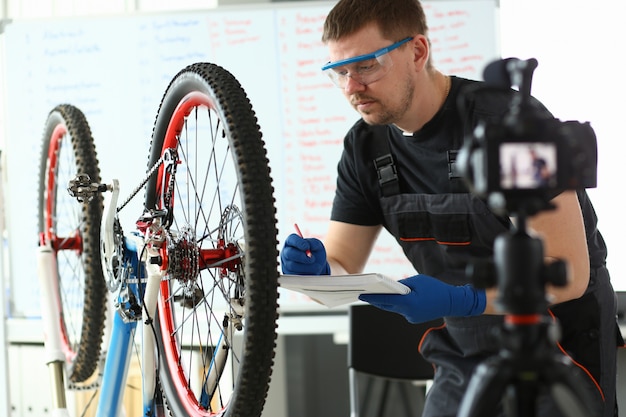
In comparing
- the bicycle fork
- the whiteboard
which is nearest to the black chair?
the whiteboard

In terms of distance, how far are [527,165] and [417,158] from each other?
0.97 m

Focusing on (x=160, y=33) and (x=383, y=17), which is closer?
(x=383, y=17)

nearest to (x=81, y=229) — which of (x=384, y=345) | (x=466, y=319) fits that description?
(x=466, y=319)

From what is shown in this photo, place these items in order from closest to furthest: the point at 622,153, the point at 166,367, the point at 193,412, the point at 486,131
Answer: the point at 486,131
the point at 193,412
the point at 166,367
the point at 622,153

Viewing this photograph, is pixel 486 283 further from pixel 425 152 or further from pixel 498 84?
pixel 425 152

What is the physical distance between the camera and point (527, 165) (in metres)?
0.65

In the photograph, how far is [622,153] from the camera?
2.79 metres

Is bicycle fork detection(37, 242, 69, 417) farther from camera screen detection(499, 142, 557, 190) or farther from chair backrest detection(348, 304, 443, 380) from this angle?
camera screen detection(499, 142, 557, 190)

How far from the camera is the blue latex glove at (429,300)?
126cm

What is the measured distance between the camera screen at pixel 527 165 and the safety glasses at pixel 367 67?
84 centimetres

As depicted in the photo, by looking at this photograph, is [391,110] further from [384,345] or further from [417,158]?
[384,345]

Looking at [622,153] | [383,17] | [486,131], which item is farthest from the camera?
[622,153]

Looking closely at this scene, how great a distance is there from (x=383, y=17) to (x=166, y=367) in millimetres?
708

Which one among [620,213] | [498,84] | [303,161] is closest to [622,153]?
[620,213]
